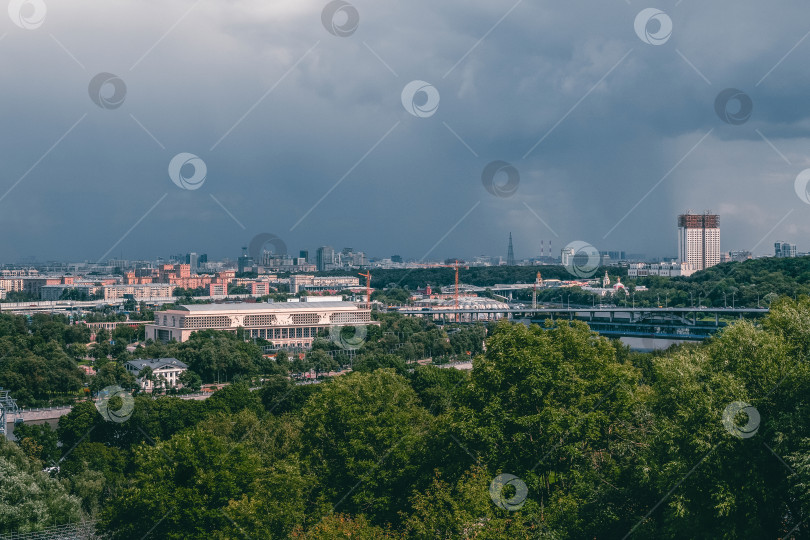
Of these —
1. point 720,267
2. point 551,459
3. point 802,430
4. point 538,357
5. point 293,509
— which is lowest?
point 293,509

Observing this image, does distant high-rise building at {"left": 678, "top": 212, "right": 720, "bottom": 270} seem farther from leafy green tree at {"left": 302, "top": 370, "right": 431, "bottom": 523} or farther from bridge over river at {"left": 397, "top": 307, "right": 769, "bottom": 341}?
leafy green tree at {"left": 302, "top": 370, "right": 431, "bottom": 523}

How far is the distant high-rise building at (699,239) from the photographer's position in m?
134

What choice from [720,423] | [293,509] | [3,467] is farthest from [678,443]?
[3,467]

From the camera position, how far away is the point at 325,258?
17612cm

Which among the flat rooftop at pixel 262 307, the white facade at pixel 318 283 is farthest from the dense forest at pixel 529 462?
the white facade at pixel 318 283

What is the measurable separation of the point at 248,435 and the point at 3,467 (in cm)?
572

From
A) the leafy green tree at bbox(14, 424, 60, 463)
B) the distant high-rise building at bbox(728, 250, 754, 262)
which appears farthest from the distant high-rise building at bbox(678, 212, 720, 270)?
the leafy green tree at bbox(14, 424, 60, 463)

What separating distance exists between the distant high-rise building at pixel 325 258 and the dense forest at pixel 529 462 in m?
162

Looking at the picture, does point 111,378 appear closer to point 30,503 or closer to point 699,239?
point 30,503

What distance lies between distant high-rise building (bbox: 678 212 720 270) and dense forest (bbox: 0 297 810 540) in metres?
129

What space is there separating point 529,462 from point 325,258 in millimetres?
167280

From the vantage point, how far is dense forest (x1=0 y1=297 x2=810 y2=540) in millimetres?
8055

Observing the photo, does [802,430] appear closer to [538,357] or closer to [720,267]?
[538,357]

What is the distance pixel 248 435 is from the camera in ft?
56.6
